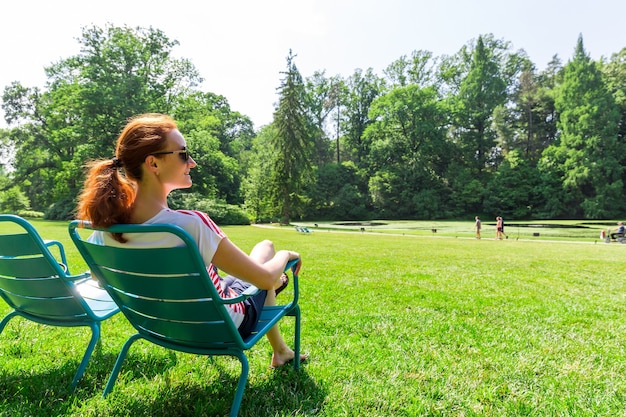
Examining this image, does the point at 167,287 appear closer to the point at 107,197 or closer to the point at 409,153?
the point at 107,197

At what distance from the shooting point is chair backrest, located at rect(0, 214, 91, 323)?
1.88 meters

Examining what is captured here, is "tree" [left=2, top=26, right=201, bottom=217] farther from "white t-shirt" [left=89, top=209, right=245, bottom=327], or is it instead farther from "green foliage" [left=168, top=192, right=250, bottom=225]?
"white t-shirt" [left=89, top=209, right=245, bottom=327]

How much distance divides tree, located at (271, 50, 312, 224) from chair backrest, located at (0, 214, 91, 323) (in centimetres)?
3102

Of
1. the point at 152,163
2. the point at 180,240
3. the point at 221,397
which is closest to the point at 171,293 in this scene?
the point at 180,240

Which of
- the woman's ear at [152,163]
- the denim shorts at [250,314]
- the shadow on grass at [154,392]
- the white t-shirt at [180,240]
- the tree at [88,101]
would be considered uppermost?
the tree at [88,101]

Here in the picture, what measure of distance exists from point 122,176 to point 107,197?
21cm

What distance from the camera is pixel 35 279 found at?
6.48 feet

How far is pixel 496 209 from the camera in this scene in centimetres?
4212

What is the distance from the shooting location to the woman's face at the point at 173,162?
1701 mm

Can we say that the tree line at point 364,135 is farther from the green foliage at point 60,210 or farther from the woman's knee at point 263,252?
the woman's knee at point 263,252

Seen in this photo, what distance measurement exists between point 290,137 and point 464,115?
27.5 metres

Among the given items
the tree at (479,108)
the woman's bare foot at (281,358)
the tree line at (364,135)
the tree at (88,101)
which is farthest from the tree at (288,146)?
the woman's bare foot at (281,358)

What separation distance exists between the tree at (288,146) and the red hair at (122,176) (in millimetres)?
31503

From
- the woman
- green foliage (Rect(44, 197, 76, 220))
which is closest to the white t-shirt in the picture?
the woman
